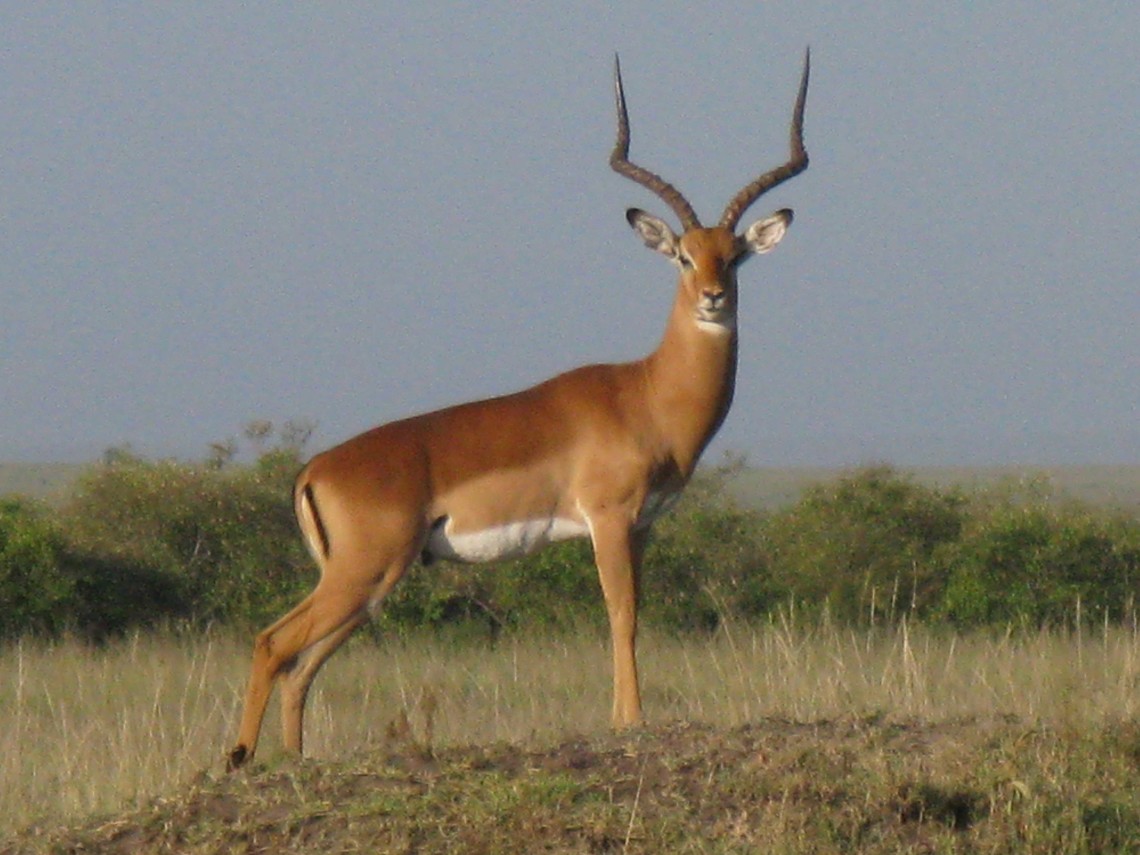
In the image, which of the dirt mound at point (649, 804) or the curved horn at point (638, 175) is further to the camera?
the curved horn at point (638, 175)

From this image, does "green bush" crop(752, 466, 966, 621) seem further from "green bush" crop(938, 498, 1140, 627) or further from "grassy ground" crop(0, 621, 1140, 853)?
"grassy ground" crop(0, 621, 1140, 853)

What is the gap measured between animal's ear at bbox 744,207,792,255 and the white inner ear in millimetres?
451

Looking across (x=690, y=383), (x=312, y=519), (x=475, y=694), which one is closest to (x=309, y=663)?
(x=312, y=519)

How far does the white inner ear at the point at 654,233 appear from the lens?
1000 centimetres

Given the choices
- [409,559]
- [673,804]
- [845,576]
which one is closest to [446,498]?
[409,559]

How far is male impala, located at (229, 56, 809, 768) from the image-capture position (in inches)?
355

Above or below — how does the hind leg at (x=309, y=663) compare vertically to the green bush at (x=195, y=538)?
above

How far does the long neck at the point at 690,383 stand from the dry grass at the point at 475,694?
50.0 inches

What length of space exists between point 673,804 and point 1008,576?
12.8m

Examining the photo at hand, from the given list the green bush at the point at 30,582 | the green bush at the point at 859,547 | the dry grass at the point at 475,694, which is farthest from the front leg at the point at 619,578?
the green bush at the point at 30,582

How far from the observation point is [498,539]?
364 inches

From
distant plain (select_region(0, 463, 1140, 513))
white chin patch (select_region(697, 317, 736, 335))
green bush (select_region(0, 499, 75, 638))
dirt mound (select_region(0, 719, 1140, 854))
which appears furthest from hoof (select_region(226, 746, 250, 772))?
distant plain (select_region(0, 463, 1140, 513))

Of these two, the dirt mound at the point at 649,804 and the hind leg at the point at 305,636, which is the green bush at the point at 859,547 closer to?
the hind leg at the point at 305,636

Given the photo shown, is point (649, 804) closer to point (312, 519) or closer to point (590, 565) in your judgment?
point (312, 519)
